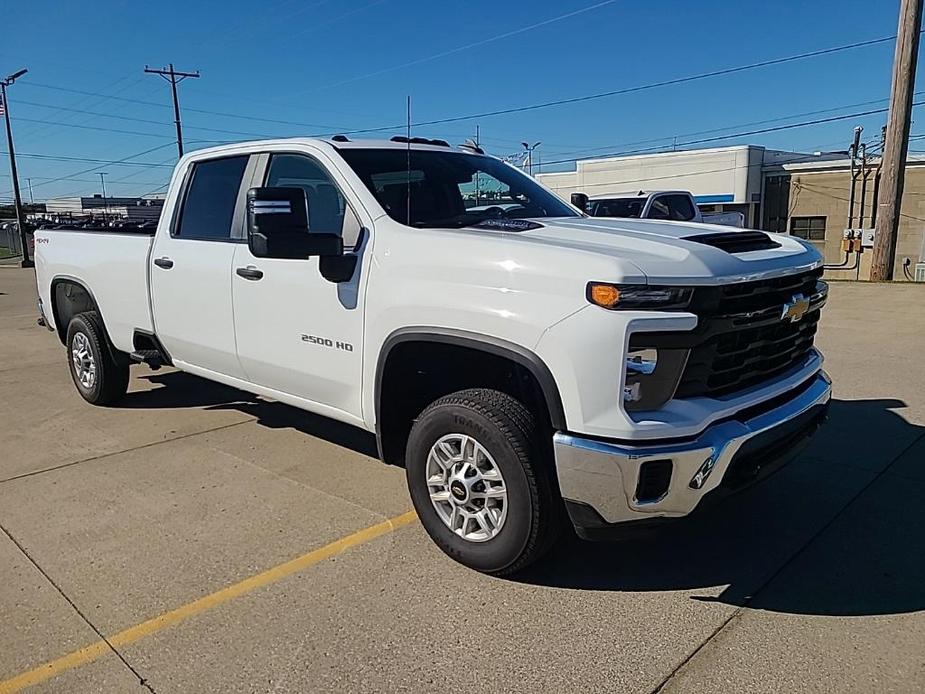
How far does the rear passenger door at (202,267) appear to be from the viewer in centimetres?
464

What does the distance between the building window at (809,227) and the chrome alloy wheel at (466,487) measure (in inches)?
1669

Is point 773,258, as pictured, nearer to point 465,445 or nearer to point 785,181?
point 465,445

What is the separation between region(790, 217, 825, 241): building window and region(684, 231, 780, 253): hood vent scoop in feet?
136

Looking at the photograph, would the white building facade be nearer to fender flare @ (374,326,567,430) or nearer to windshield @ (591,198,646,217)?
windshield @ (591,198,646,217)

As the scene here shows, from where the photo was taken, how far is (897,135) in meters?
15.4

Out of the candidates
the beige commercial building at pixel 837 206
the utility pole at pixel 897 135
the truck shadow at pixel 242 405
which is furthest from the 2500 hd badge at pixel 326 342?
the beige commercial building at pixel 837 206

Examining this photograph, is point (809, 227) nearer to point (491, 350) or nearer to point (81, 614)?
point (491, 350)

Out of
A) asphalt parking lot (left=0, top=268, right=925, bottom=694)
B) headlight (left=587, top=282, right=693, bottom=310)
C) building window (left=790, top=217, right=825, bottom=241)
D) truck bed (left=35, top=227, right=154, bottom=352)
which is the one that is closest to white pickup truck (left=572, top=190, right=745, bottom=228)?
asphalt parking lot (left=0, top=268, right=925, bottom=694)

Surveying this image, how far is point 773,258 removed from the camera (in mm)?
3217

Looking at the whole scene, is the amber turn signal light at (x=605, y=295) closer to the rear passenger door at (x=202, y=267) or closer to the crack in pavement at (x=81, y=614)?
the crack in pavement at (x=81, y=614)

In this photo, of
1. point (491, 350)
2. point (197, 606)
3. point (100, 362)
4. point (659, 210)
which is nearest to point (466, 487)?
point (491, 350)

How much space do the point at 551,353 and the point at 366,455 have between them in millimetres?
2417

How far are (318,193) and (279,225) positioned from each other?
2.51 feet

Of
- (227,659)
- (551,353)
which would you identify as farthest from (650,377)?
(227,659)
